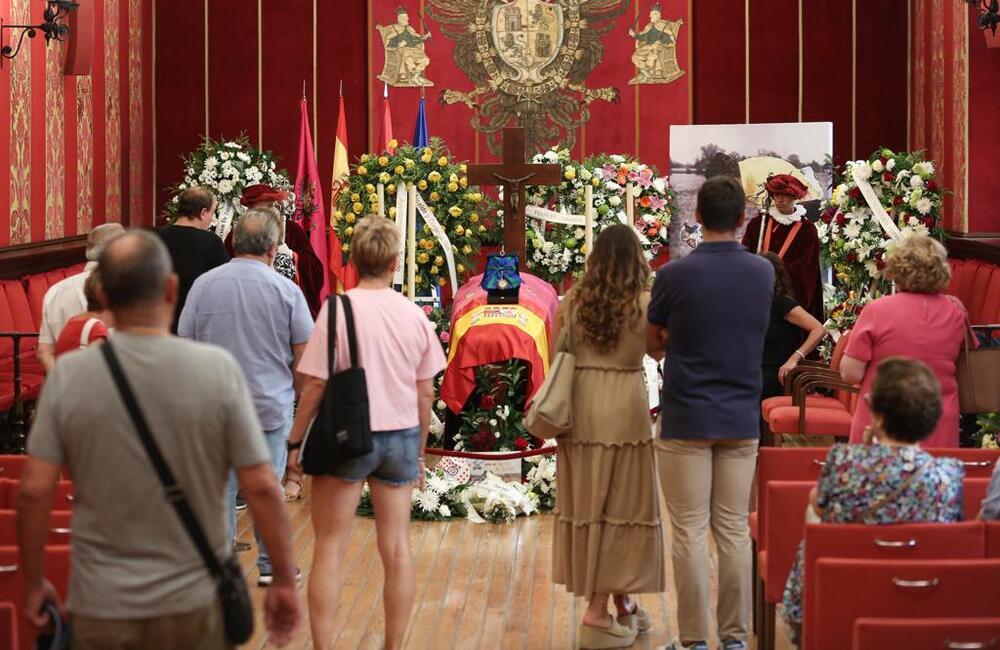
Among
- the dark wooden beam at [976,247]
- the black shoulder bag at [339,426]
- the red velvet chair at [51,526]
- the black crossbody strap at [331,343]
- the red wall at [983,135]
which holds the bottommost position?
the red velvet chair at [51,526]

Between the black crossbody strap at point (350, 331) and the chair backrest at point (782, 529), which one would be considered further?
the black crossbody strap at point (350, 331)

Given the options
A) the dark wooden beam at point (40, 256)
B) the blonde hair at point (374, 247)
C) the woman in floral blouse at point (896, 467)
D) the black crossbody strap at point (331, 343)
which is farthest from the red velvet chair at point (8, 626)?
the dark wooden beam at point (40, 256)

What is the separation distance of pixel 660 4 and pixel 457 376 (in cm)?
685

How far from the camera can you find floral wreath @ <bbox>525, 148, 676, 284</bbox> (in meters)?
9.38

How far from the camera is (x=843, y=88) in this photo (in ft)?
44.3

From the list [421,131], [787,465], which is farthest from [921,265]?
[421,131]

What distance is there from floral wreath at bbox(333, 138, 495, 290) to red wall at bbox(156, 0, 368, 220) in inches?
183

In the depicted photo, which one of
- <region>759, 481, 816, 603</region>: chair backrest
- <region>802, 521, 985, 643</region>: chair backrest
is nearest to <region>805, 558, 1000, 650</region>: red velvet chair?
<region>802, 521, 985, 643</region>: chair backrest

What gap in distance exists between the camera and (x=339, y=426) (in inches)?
177

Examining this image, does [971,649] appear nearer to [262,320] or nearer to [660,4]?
[262,320]

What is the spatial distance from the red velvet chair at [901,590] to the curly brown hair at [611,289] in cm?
149

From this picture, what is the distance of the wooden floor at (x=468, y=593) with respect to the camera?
5418 millimetres

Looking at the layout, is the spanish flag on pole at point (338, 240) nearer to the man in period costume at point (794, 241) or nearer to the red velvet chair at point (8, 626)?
the man in period costume at point (794, 241)

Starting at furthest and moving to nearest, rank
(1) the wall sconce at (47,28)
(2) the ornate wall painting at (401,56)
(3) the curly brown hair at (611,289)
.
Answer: (2) the ornate wall painting at (401,56)
(1) the wall sconce at (47,28)
(3) the curly brown hair at (611,289)
